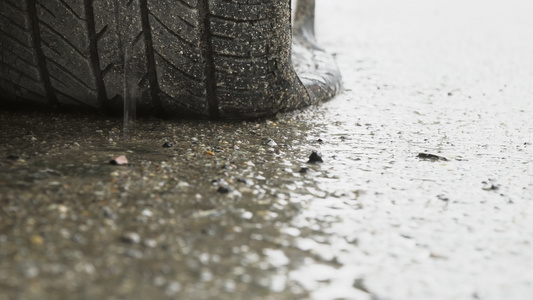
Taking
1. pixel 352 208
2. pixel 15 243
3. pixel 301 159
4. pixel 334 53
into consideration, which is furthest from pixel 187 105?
pixel 334 53

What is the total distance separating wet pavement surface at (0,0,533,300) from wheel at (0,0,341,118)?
77mm

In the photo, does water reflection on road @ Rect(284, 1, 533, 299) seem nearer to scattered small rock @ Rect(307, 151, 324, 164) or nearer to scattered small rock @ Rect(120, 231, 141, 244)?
scattered small rock @ Rect(307, 151, 324, 164)

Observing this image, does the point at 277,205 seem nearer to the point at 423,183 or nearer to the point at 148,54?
the point at 423,183

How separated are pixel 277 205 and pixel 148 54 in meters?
0.68

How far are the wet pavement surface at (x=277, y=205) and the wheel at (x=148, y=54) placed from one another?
77 mm

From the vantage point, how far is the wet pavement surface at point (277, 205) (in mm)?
926

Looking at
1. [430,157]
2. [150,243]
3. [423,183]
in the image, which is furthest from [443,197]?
[150,243]

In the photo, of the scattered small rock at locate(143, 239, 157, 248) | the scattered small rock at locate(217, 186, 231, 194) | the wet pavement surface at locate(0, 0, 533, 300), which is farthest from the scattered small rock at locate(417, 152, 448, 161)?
the scattered small rock at locate(143, 239, 157, 248)

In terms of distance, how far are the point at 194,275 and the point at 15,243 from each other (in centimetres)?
31

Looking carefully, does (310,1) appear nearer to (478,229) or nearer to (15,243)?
(478,229)

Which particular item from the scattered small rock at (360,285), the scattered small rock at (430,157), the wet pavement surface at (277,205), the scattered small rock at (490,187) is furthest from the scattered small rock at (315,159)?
the scattered small rock at (360,285)

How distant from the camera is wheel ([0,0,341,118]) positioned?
1584mm

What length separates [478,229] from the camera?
3.78 ft

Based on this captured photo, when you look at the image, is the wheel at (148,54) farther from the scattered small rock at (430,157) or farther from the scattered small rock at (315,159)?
the scattered small rock at (430,157)
